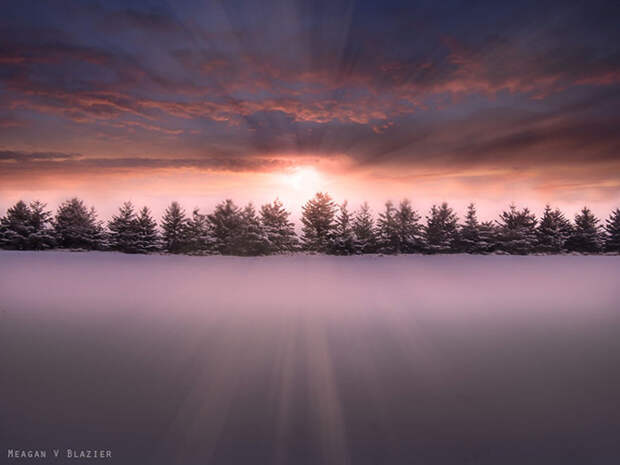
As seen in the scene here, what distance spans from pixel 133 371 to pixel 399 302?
669 centimetres

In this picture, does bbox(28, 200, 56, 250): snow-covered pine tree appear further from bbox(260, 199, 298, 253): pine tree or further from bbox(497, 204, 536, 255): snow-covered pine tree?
bbox(497, 204, 536, 255): snow-covered pine tree

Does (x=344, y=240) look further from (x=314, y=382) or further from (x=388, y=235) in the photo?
(x=314, y=382)

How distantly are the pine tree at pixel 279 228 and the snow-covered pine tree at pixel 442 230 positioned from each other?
40.3 feet

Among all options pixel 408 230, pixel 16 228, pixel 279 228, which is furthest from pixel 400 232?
pixel 16 228

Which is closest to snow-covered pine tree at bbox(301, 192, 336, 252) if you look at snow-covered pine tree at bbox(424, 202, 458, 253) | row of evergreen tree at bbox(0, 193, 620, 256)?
row of evergreen tree at bbox(0, 193, 620, 256)

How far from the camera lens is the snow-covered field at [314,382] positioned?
308cm

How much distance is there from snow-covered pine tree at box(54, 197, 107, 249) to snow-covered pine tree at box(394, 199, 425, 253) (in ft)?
85.9

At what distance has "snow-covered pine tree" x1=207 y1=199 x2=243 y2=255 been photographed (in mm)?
28078

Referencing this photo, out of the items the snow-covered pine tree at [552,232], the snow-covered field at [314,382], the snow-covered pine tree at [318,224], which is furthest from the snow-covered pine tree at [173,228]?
the snow-covered pine tree at [552,232]

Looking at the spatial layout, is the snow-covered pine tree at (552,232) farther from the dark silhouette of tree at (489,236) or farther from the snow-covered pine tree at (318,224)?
the snow-covered pine tree at (318,224)

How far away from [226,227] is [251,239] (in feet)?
8.64

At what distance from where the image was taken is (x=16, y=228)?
30.4 m

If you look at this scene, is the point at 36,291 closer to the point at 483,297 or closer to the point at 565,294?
the point at 483,297

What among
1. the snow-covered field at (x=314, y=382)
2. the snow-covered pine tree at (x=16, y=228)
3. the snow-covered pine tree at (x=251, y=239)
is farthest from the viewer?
the snow-covered pine tree at (x=16, y=228)
